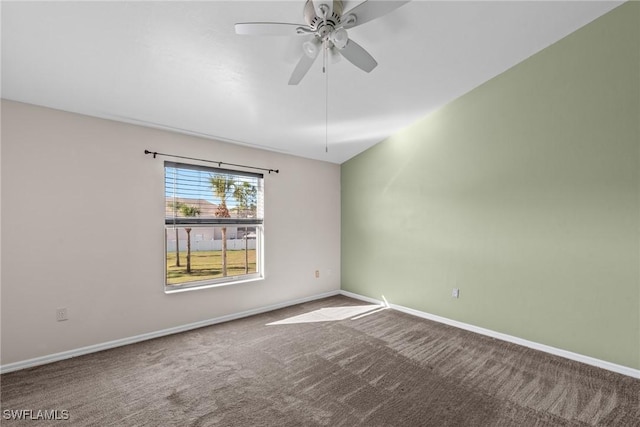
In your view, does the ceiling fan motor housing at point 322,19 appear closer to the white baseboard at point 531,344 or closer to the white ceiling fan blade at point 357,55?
the white ceiling fan blade at point 357,55

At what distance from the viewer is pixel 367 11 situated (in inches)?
64.4

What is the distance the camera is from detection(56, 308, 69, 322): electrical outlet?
263 centimetres

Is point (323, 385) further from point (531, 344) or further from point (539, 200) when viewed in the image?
point (539, 200)

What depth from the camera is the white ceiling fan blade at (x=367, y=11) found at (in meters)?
1.55

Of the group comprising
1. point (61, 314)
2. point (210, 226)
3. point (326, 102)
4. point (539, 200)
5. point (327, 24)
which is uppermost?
point (326, 102)

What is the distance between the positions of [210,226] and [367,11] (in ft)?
9.50

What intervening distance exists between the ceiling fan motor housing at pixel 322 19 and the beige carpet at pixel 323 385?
2.53 meters

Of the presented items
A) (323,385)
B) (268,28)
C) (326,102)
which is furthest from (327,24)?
(323,385)

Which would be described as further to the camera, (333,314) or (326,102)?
(333,314)

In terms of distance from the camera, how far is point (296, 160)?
176 inches

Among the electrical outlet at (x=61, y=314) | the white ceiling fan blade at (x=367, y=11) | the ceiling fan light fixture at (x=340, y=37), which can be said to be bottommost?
the electrical outlet at (x=61, y=314)

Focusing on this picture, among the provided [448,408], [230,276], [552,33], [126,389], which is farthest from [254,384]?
[552,33]

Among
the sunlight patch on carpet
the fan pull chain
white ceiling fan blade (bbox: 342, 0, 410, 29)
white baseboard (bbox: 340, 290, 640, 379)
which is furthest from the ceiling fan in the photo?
white baseboard (bbox: 340, 290, 640, 379)

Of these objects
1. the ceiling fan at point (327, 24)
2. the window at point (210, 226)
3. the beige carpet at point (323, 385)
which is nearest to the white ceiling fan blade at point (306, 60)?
the ceiling fan at point (327, 24)
